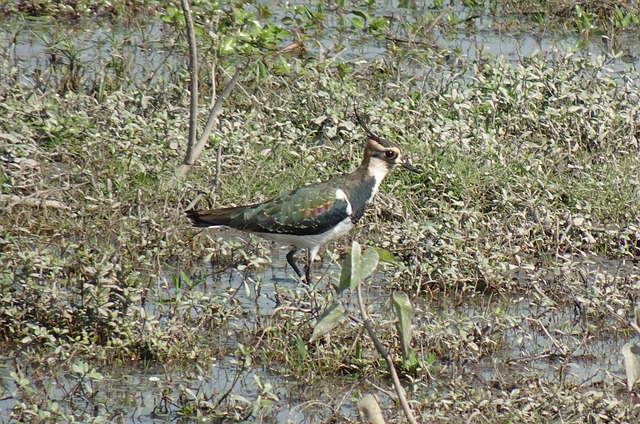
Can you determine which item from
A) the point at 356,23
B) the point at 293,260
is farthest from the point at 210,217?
the point at 356,23

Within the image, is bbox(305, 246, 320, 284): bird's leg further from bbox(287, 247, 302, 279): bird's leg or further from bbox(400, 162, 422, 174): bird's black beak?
bbox(400, 162, 422, 174): bird's black beak

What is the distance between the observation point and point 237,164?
25.5 feet

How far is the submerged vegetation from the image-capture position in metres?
5.34

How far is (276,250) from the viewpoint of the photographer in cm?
735

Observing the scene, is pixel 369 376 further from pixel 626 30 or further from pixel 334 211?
pixel 626 30

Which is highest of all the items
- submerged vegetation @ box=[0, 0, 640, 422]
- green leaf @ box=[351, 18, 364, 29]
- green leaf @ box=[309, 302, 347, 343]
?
green leaf @ box=[309, 302, 347, 343]

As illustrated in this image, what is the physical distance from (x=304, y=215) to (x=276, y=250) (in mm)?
769

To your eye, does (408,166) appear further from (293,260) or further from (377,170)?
(293,260)

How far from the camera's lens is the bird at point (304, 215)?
6.61 meters

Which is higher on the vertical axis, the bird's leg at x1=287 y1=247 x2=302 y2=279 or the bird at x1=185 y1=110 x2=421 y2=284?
the bird at x1=185 y1=110 x2=421 y2=284

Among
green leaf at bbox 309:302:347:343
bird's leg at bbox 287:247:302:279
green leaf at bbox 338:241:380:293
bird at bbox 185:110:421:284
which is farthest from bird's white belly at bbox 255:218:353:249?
green leaf at bbox 338:241:380:293

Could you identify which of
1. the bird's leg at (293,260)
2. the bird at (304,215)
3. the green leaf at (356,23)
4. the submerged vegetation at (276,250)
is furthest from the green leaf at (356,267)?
the green leaf at (356,23)

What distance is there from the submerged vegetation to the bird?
0.15 meters

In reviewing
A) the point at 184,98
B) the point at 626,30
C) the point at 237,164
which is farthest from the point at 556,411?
the point at 626,30
